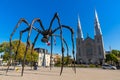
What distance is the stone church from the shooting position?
11316 cm

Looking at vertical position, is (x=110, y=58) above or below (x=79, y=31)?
below

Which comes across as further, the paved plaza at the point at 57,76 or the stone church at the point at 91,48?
the stone church at the point at 91,48

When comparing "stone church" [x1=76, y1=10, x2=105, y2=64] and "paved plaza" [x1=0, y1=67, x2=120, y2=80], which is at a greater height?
"stone church" [x1=76, y1=10, x2=105, y2=64]

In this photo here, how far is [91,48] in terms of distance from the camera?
119562mm

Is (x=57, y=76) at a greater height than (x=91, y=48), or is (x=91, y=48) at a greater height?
(x=91, y=48)

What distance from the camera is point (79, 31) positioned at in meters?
130

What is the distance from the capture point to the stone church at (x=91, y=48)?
371 ft

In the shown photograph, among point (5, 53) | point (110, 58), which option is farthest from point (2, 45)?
point (110, 58)

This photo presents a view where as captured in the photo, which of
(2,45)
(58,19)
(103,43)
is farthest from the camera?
(103,43)

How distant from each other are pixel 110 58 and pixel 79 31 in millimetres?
38466

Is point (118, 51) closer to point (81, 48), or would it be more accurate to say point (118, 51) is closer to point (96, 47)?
point (96, 47)

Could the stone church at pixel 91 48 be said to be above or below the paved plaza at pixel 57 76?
above

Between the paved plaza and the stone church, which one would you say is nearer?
the paved plaza

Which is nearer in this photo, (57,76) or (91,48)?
(57,76)
